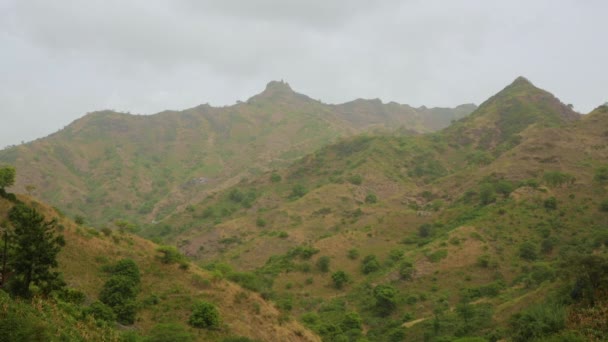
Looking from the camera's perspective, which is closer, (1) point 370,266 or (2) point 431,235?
(1) point 370,266

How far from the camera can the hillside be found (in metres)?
26.6

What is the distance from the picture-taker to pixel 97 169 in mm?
150375

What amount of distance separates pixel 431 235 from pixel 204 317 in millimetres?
46977

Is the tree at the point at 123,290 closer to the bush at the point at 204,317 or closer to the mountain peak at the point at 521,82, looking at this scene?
the bush at the point at 204,317

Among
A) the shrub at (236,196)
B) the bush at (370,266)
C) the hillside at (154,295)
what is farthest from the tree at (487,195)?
the shrub at (236,196)

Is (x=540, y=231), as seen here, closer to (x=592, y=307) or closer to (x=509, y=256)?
(x=509, y=256)

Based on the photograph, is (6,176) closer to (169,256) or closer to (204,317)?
(169,256)

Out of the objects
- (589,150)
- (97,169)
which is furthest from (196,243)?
(97,169)

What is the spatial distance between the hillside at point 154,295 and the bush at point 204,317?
39 centimetres

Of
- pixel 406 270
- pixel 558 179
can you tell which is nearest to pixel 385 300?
pixel 406 270

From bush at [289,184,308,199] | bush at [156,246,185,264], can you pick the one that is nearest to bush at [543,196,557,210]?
bush at [289,184,308,199]

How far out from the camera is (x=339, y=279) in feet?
198

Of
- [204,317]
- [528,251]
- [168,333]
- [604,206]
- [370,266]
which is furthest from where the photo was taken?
[370,266]

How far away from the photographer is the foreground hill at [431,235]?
131ft
